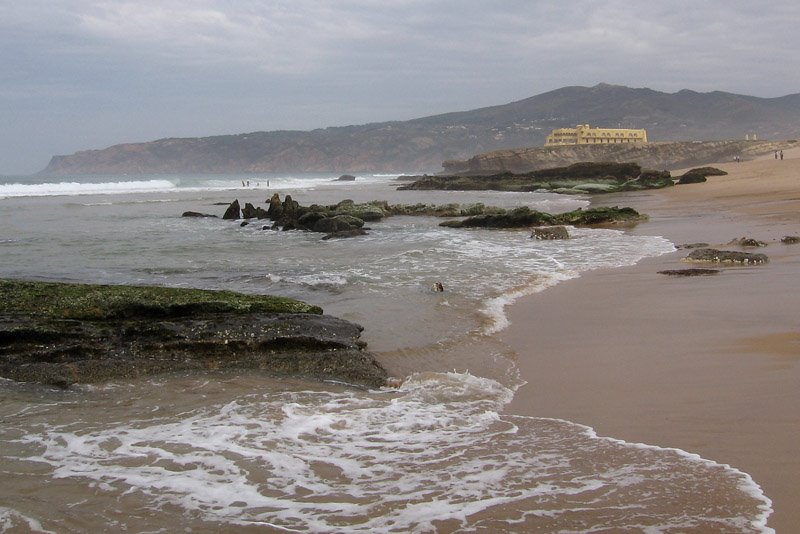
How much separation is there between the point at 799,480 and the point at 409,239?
1306 centimetres

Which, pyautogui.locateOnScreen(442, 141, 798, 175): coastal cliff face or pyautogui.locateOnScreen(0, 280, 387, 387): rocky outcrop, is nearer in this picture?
pyautogui.locateOnScreen(0, 280, 387, 387): rocky outcrop

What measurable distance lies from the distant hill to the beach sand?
152m

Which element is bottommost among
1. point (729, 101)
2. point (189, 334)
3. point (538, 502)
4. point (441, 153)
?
point (538, 502)

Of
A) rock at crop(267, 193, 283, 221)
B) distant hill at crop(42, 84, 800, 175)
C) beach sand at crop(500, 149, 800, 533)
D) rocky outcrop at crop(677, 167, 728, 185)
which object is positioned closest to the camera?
beach sand at crop(500, 149, 800, 533)

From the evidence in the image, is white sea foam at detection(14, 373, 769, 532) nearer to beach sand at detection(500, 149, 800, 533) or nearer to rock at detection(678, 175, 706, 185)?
beach sand at detection(500, 149, 800, 533)

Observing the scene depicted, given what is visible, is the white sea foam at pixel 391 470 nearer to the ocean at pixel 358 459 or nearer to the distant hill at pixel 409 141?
the ocean at pixel 358 459

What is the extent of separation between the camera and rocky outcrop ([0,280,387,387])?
5473 mm

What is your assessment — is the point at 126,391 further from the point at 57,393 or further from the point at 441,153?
the point at 441,153

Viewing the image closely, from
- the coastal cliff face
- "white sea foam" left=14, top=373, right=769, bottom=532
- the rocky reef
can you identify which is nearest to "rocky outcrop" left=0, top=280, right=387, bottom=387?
"white sea foam" left=14, top=373, right=769, bottom=532

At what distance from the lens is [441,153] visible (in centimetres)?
16775

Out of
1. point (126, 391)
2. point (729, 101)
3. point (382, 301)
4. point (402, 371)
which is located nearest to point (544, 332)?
point (402, 371)

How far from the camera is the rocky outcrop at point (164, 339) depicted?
A: 215 inches

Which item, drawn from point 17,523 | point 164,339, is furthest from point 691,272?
point 17,523

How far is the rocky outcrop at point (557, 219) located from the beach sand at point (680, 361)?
7682mm
